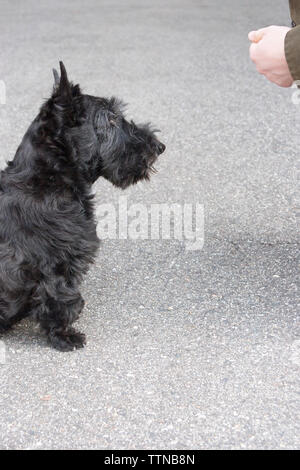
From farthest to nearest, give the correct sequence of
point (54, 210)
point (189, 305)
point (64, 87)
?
point (189, 305) < point (54, 210) < point (64, 87)

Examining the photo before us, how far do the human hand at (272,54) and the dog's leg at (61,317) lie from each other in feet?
4.97

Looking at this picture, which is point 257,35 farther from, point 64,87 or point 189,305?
point 189,305

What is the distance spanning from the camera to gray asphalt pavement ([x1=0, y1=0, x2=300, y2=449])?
277cm

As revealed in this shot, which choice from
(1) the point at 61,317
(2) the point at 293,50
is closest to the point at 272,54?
(2) the point at 293,50

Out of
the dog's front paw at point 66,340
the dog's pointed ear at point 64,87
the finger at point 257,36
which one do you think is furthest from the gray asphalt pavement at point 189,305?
the finger at point 257,36

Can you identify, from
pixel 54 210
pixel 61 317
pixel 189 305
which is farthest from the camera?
pixel 189 305

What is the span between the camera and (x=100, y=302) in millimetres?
3705

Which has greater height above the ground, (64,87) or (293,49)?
(293,49)

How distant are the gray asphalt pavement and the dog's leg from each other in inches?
3.0

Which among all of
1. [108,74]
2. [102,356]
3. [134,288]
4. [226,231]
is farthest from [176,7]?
[102,356]

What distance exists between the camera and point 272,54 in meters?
2.88

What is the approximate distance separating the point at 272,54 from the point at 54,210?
1324 millimetres

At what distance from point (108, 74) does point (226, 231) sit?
13.3 feet

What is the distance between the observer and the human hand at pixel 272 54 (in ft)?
9.41
